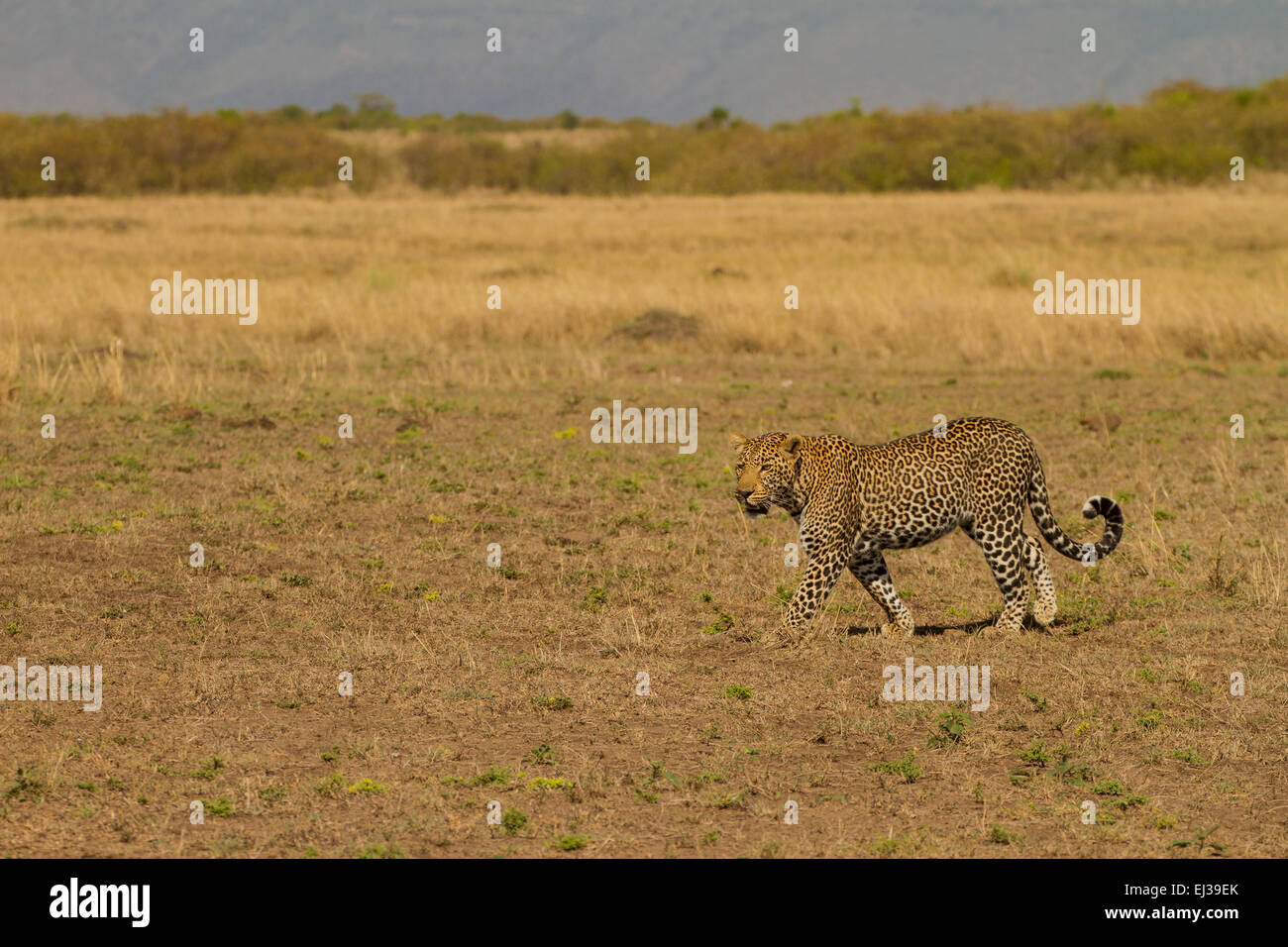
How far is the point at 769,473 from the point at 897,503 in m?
0.80

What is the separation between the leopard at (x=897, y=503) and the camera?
8586mm

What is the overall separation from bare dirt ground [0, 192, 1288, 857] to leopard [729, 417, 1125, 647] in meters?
0.34

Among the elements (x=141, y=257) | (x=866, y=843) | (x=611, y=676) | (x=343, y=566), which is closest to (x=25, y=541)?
(x=343, y=566)

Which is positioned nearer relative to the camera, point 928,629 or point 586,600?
point 928,629

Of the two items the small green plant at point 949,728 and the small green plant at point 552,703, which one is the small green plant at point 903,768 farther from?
the small green plant at point 552,703

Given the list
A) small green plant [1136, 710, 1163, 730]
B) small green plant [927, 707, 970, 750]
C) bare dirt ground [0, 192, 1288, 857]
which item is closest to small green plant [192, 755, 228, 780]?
bare dirt ground [0, 192, 1288, 857]

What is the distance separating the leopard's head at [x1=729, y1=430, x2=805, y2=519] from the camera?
27.9 ft

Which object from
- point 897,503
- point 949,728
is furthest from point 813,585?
point 949,728

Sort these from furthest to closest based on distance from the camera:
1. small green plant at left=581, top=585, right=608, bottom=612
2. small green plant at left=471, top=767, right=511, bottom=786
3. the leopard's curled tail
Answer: small green plant at left=581, top=585, right=608, bottom=612 < the leopard's curled tail < small green plant at left=471, top=767, right=511, bottom=786

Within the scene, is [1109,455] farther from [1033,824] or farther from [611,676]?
[1033,824]

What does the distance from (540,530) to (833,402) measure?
22.5 ft

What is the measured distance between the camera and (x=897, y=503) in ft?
28.3

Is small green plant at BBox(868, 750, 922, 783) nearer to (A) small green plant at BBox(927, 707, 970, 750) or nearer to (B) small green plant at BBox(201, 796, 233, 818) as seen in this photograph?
(A) small green plant at BBox(927, 707, 970, 750)

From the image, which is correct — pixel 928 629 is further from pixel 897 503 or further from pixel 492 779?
pixel 492 779
